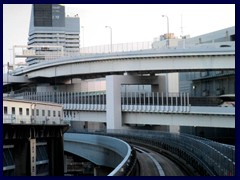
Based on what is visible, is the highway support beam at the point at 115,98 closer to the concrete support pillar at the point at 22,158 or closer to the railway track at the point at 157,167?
the concrete support pillar at the point at 22,158

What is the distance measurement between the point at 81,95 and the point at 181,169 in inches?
1679

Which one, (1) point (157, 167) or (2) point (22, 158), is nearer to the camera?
(1) point (157, 167)

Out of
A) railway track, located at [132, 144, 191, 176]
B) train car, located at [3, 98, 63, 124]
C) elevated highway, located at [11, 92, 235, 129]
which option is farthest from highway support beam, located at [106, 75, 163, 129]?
railway track, located at [132, 144, 191, 176]

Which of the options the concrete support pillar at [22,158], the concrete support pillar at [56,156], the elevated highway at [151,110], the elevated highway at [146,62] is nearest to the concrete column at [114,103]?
the elevated highway at [151,110]

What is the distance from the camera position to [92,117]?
6819 centimetres

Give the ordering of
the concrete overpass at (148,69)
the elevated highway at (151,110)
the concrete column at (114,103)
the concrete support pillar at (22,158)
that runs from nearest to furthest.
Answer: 1. the concrete support pillar at (22,158)
2. the elevated highway at (151,110)
3. the concrete overpass at (148,69)
4. the concrete column at (114,103)

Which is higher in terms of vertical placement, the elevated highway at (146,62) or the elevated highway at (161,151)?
the elevated highway at (146,62)

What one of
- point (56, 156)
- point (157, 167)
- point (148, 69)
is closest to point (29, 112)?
point (56, 156)

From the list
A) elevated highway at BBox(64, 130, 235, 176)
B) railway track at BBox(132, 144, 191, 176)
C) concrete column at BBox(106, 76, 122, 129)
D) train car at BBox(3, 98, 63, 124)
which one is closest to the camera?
elevated highway at BBox(64, 130, 235, 176)

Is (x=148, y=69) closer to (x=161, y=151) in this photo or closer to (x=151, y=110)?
(x=151, y=110)

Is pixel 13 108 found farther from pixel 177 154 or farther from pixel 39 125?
pixel 177 154

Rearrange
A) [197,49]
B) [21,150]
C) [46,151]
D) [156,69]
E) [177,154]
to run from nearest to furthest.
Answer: [177,154]
[21,150]
[46,151]
[197,49]
[156,69]

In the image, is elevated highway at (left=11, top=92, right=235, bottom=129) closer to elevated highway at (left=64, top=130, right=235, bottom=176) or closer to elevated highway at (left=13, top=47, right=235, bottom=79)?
elevated highway at (left=13, top=47, right=235, bottom=79)

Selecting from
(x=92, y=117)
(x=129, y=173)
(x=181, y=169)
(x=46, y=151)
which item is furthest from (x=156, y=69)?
(x=129, y=173)
